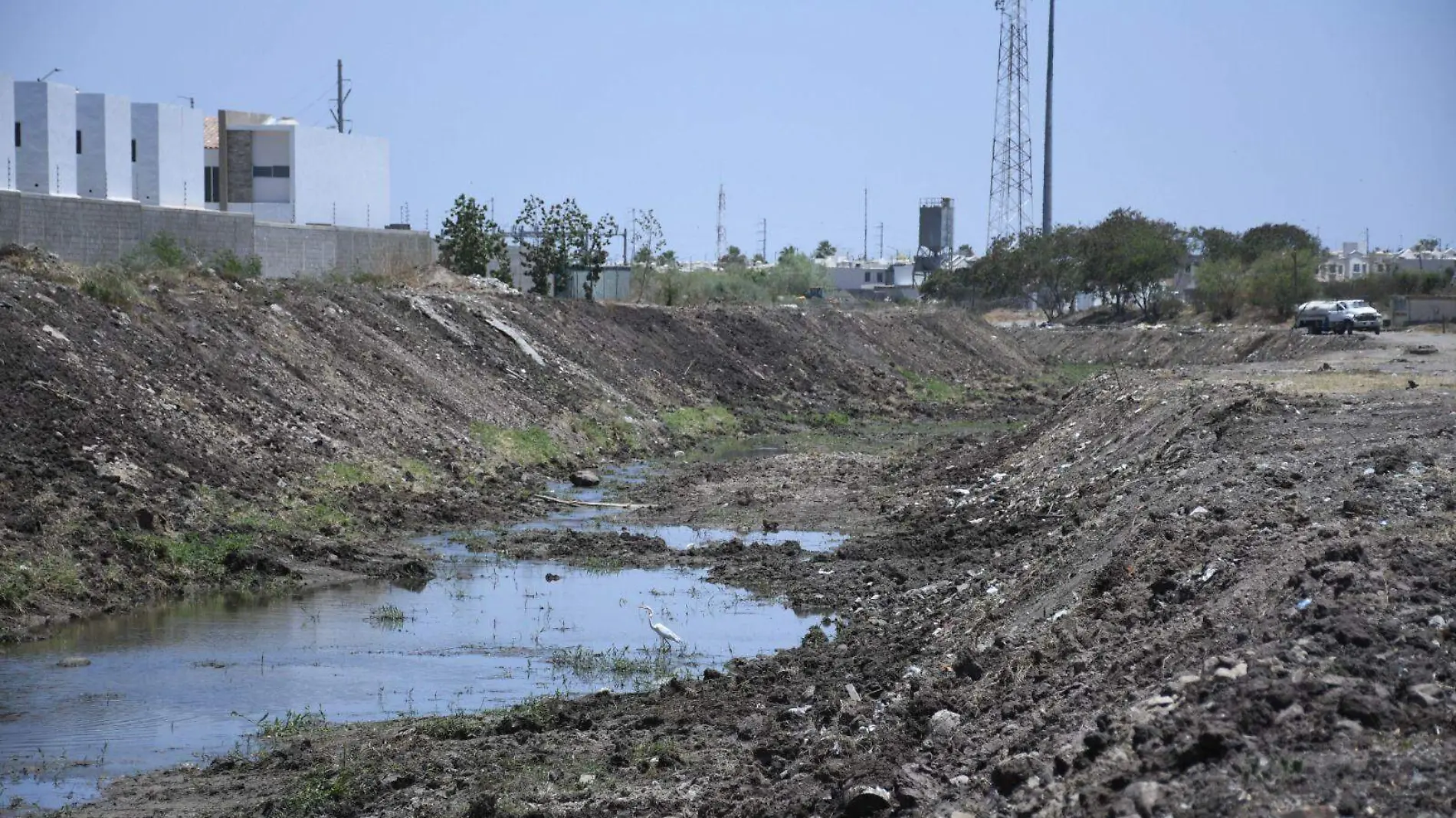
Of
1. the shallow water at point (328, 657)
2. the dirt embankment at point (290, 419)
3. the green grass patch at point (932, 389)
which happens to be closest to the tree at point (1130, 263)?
the green grass patch at point (932, 389)

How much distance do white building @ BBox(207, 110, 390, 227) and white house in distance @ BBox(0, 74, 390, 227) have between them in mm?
43

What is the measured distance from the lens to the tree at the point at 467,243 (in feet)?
172

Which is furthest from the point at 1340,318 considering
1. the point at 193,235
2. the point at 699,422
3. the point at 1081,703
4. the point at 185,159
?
the point at 1081,703

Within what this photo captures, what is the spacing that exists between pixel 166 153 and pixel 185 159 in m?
1.64

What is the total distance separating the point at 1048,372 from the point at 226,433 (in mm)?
48481

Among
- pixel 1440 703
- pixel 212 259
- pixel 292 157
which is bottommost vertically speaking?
pixel 1440 703

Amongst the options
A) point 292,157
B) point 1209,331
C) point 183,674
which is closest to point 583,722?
point 183,674

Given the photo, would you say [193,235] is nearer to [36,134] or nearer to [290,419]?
[36,134]

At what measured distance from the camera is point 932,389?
5359cm

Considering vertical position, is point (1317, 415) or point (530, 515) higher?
point (1317, 415)

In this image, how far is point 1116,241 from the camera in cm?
9250

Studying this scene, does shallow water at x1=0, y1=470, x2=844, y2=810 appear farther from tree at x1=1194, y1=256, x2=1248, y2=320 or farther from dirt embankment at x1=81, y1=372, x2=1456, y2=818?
tree at x1=1194, y1=256, x2=1248, y2=320

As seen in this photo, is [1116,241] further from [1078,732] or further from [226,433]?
[1078,732]

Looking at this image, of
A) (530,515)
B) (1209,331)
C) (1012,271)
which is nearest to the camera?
(530,515)
